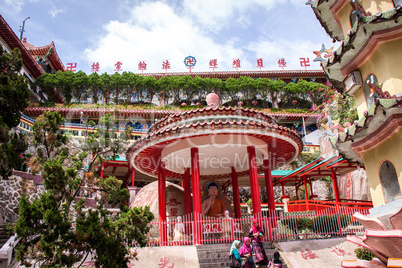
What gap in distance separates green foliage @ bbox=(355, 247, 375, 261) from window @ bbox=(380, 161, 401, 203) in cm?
265

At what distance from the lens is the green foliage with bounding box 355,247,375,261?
9081 millimetres

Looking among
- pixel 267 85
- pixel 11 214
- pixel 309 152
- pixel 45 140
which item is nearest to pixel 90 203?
pixel 11 214

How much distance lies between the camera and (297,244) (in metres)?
10.0

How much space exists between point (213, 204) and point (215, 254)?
13.8 feet

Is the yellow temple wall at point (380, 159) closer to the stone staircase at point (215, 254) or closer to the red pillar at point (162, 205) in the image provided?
the stone staircase at point (215, 254)

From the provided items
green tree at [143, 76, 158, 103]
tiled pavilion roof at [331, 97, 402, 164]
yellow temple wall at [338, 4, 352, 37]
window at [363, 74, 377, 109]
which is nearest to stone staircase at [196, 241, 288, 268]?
tiled pavilion roof at [331, 97, 402, 164]

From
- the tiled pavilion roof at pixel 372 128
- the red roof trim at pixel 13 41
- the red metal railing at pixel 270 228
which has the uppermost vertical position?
the red roof trim at pixel 13 41

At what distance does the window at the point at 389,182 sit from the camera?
7.20 m

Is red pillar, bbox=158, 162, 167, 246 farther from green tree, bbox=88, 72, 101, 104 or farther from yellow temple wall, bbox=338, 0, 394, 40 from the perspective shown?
green tree, bbox=88, 72, 101, 104

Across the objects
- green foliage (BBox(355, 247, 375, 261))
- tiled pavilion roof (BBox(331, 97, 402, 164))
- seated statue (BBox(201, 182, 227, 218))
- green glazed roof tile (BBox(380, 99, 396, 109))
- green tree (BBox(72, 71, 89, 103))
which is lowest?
green foliage (BBox(355, 247, 375, 261))

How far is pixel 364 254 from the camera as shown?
915 centimetres

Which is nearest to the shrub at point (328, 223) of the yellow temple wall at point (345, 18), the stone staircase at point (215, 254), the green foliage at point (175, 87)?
the stone staircase at point (215, 254)

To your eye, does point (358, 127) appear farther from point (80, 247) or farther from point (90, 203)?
point (90, 203)

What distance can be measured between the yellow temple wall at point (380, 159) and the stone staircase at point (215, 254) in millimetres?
3306
